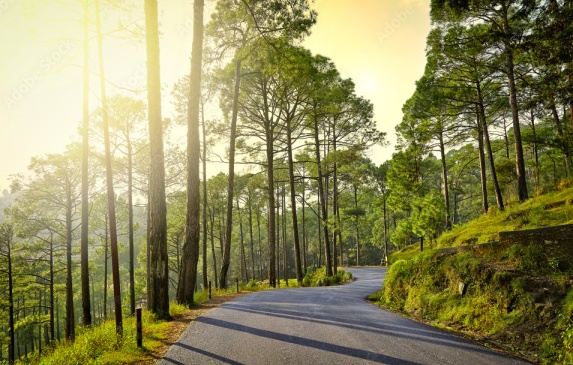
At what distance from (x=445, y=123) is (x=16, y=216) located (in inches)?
1179

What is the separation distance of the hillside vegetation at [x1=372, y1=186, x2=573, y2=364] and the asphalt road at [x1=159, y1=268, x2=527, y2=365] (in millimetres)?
596

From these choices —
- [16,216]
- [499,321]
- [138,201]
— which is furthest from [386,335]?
[16,216]

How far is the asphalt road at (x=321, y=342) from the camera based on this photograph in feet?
15.8

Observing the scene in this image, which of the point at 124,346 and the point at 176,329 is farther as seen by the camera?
the point at 176,329

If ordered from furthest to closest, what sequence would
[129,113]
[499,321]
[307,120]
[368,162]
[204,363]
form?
1. [368,162]
2. [307,120]
3. [129,113]
4. [499,321]
5. [204,363]

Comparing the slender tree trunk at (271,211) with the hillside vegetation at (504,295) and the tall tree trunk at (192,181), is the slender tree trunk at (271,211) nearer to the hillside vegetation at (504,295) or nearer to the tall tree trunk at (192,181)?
the tall tree trunk at (192,181)

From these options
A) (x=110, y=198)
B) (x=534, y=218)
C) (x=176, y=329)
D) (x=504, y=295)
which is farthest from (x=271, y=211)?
(x=504, y=295)

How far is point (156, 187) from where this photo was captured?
346 inches

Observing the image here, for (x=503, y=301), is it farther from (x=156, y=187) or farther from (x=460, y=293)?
(x=156, y=187)

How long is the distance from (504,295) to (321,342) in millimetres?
3929

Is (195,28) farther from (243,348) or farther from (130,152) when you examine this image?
(130,152)

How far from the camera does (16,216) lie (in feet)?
66.5

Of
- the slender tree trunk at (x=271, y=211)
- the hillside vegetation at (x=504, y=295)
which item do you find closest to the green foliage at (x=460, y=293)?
the hillside vegetation at (x=504, y=295)

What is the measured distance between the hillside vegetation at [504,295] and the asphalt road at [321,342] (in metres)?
0.60
